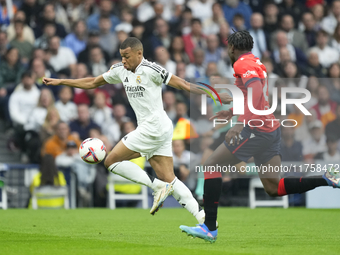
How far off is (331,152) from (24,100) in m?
7.08

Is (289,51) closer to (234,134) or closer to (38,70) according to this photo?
(38,70)

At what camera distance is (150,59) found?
15656 millimetres

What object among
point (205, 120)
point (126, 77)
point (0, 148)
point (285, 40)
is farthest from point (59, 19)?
point (126, 77)

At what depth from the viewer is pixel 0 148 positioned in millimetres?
14375

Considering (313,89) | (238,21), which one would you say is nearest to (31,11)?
(238,21)

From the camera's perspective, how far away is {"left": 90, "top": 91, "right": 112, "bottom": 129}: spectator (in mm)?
14461

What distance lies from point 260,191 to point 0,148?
6.31 metres

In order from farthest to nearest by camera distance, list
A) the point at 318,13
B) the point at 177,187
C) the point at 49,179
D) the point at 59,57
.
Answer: the point at 318,13 < the point at 59,57 < the point at 49,179 < the point at 177,187

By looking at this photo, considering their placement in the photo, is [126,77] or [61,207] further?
[61,207]

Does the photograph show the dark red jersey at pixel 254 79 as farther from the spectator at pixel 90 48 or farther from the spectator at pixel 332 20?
the spectator at pixel 332 20

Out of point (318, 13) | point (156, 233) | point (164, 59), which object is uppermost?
point (318, 13)

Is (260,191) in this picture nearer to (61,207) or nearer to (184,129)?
(184,129)

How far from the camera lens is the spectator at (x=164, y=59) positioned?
1530cm

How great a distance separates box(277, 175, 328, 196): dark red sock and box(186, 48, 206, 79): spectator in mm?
9076
